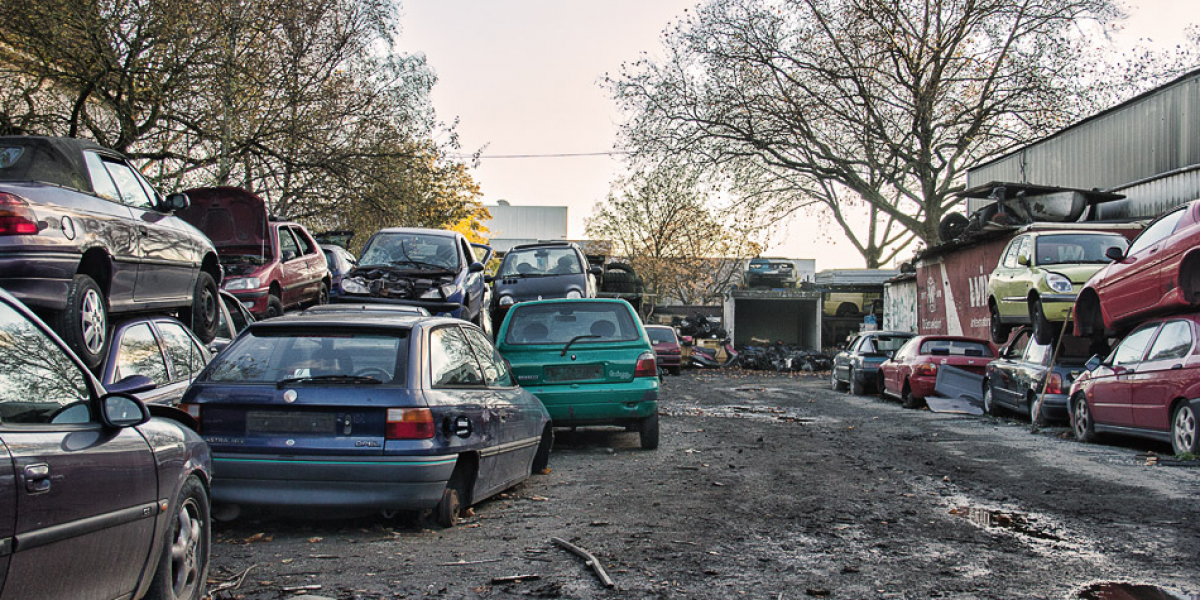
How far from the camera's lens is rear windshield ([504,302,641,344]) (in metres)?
10.6

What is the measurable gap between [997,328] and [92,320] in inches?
609

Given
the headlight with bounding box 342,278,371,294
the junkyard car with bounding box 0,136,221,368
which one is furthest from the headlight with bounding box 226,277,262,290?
→ the junkyard car with bounding box 0,136,221,368

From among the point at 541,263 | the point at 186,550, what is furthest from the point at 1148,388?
the point at 541,263

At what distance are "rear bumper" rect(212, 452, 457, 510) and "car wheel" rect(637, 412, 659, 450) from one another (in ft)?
15.6

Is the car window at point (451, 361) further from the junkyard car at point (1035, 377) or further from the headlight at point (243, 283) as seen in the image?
the junkyard car at point (1035, 377)

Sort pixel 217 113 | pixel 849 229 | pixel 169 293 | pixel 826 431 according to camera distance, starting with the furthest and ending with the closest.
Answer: pixel 849 229, pixel 217 113, pixel 826 431, pixel 169 293

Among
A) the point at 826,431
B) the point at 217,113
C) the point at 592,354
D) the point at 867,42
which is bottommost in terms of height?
the point at 826,431

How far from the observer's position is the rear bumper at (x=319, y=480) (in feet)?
18.8

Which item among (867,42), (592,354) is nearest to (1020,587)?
(592,354)

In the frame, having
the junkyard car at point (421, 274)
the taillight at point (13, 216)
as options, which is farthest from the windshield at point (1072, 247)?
the taillight at point (13, 216)

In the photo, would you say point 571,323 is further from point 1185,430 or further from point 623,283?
point 623,283

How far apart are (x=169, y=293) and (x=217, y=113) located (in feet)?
41.6

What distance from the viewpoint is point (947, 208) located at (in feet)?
116

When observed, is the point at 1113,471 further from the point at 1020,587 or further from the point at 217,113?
the point at 217,113
